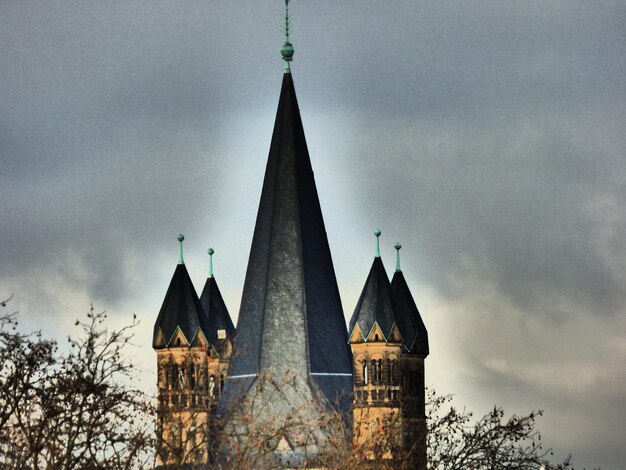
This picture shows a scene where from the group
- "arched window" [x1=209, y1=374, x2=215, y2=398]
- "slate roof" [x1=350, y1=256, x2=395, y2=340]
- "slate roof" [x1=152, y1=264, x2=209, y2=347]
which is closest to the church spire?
"slate roof" [x1=152, y1=264, x2=209, y2=347]

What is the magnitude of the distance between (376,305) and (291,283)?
4.12 metres

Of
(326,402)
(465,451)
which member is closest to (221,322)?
(326,402)

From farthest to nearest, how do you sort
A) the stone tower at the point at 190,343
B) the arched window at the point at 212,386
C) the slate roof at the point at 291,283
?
the arched window at the point at 212,386 < the stone tower at the point at 190,343 < the slate roof at the point at 291,283

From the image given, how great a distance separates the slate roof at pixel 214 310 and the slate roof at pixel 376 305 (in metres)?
7.86

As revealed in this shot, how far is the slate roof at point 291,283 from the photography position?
104m

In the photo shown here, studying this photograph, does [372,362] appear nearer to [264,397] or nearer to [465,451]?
[264,397]

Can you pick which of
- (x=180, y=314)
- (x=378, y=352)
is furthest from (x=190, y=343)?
(x=378, y=352)

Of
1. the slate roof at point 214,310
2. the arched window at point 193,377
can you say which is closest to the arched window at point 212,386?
the arched window at point 193,377

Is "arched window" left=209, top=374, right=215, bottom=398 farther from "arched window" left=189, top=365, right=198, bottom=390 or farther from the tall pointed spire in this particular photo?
the tall pointed spire

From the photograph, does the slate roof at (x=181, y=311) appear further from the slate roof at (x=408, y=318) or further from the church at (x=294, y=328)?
the slate roof at (x=408, y=318)

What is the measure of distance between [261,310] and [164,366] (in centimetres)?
613

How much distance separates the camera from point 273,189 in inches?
4222

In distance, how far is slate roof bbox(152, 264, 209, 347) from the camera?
356 ft

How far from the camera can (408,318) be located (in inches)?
4296
